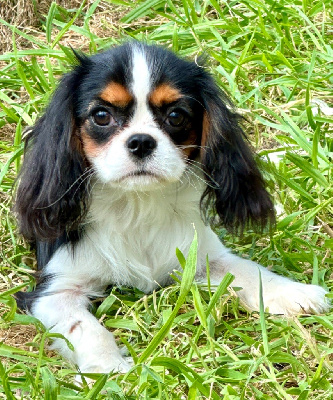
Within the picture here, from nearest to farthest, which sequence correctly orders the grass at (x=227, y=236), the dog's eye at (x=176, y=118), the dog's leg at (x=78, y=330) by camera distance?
the grass at (x=227, y=236)
the dog's leg at (x=78, y=330)
the dog's eye at (x=176, y=118)

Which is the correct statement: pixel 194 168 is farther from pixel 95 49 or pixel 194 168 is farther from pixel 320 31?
pixel 320 31

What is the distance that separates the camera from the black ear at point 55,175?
3500mm

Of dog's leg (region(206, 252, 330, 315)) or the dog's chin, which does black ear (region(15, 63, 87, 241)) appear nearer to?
the dog's chin

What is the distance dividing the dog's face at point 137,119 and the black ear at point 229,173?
0.07 meters

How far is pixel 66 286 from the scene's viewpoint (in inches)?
146

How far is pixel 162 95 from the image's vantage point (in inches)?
134

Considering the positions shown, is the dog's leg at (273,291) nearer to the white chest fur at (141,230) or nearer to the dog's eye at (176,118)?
the white chest fur at (141,230)

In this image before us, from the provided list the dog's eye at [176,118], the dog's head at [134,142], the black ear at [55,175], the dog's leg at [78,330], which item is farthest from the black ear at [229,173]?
the dog's leg at [78,330]

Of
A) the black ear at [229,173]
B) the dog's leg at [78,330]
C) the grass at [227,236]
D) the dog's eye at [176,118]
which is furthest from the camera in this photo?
the black ear at [229,173]

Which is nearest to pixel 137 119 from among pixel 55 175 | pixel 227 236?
pixel 55 175

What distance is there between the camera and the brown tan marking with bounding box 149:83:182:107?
11.1ft

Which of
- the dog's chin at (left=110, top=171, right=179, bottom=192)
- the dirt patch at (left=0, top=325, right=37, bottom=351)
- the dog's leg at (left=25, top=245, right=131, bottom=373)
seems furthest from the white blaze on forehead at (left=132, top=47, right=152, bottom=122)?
the dirt patch at (left=0, top=325, right=37, bottom=351)

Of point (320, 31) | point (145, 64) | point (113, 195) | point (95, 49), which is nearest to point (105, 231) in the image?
point (113, 195)

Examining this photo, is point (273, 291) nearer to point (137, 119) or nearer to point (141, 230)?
point (141, 230)
